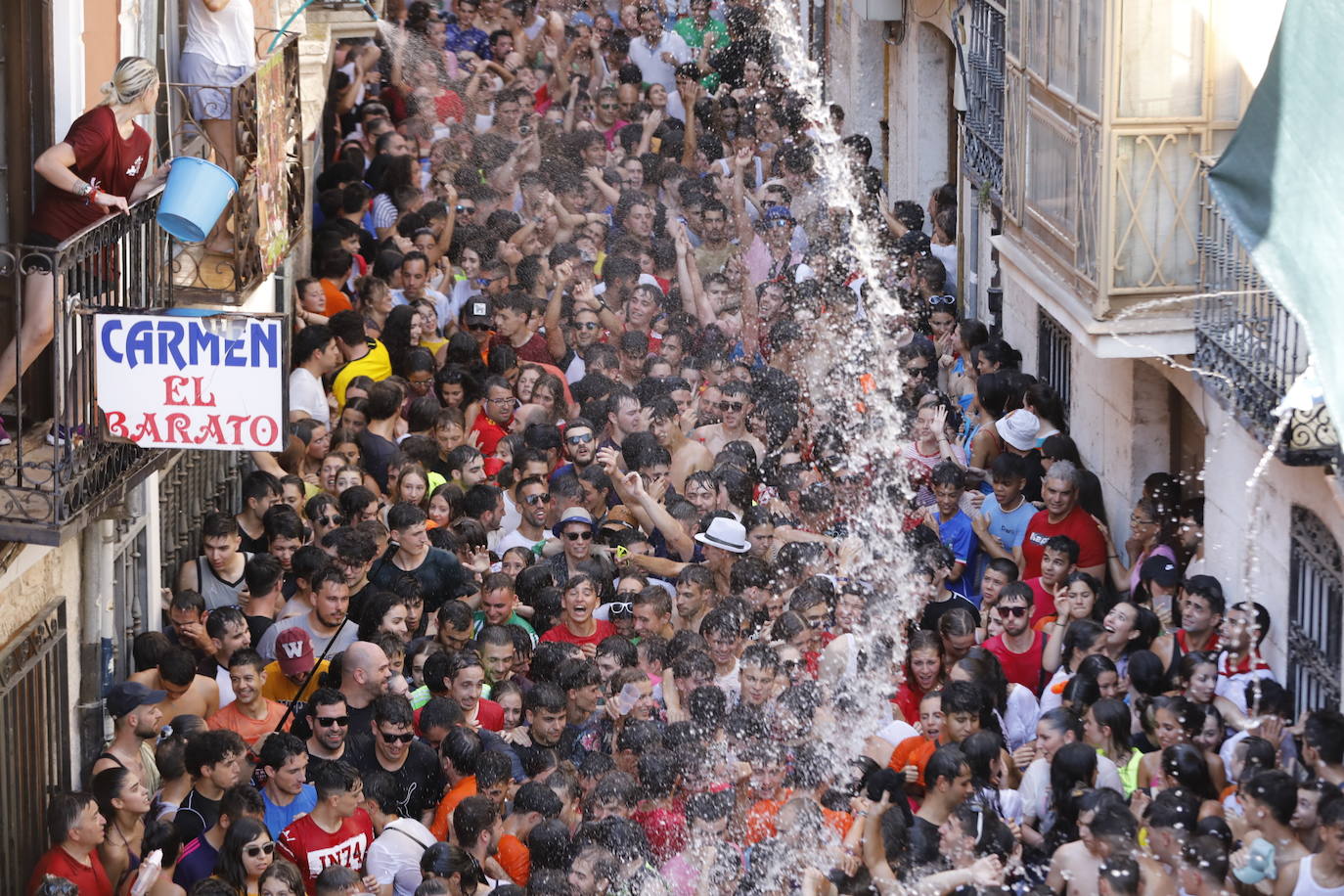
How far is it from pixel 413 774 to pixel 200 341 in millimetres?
2190

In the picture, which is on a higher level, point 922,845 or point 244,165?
Result: point 244,165

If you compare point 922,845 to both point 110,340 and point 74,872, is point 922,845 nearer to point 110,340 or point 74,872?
point 74,872

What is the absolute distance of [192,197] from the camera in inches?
414

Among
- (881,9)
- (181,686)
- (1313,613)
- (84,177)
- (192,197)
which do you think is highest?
(881,9)

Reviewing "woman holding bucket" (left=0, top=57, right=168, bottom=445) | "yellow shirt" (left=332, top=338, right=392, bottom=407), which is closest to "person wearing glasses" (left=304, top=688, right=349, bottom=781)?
"woman holding bucket" (left=0, top=57, right=168, bottom=445)

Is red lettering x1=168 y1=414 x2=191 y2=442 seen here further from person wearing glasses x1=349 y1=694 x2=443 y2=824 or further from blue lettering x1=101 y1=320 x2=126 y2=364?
person wearing glasses x1=349 y1=694 x2=443 y2=824

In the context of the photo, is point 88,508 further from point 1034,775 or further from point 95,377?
point 1034,775

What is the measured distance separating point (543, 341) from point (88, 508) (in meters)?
6.74

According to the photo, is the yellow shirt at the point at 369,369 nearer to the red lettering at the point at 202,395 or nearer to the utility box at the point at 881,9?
the red lettering at the point at 202,395

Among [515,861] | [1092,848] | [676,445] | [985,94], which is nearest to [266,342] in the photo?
[515,861]

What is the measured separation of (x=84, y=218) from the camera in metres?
10.3

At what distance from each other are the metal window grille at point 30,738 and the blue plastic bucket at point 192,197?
6.07ft

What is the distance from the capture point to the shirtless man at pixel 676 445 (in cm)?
1402

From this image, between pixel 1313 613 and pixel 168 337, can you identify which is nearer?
pixel 168 337
